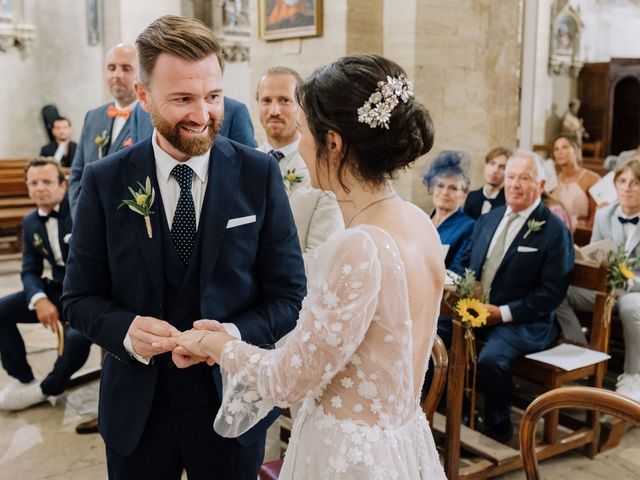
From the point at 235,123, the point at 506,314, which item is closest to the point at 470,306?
the point at 506,314

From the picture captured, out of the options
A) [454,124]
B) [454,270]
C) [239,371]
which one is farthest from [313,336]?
[454,124]

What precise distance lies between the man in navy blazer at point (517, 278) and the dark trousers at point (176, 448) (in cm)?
226

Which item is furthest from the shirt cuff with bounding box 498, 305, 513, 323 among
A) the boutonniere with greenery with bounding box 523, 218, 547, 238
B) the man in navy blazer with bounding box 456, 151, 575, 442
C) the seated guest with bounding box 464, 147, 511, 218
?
the seated guest with bounding box 464, 147, 511, 218

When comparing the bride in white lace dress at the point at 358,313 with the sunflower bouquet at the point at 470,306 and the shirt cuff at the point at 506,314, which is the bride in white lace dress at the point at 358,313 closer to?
the sunflower bouquet at the point at 470,306

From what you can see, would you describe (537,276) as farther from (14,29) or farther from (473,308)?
(14,29)

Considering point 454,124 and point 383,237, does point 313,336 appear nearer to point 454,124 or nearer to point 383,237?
point 383,237

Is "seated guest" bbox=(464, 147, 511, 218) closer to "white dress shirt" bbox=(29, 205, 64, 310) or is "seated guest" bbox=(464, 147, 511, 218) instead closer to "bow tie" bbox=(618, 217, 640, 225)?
"bow tie" bbox=(618, 217, 640, 225)

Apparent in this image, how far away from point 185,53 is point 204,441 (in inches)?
36.1

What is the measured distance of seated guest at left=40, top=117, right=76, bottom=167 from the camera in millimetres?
10539

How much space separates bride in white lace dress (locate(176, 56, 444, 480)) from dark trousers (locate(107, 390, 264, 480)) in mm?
122

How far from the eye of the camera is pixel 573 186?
239 inches

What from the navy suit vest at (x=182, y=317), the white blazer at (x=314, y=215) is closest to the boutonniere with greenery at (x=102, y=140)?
the white blazer at (x=314, y=215)

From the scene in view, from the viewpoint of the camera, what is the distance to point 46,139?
39.1 feet

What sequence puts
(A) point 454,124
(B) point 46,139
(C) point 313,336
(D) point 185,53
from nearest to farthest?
1. (C) point 313,336
2. (D) point 185,53
3. (A) point 454,124
4. (B) point 46,139
